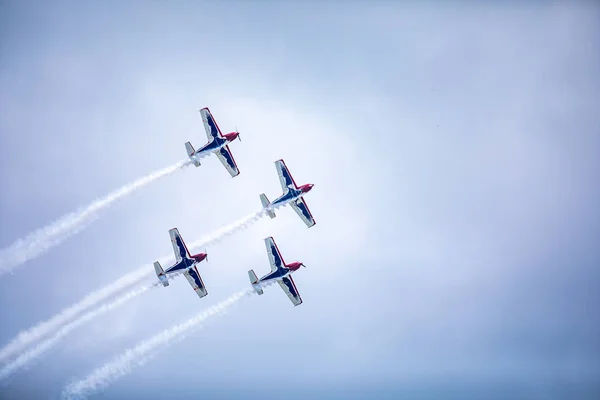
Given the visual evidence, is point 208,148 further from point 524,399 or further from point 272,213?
point 524,399

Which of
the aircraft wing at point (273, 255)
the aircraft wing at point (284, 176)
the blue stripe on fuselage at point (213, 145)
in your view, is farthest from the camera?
the aircraft wing at point (284, 176)

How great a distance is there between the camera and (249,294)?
6812cm

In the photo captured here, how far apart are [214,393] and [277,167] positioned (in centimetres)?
7964

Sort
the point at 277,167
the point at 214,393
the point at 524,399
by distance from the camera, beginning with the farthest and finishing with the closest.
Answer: the point at 524,399
the point at 214,393
the point at 277,167

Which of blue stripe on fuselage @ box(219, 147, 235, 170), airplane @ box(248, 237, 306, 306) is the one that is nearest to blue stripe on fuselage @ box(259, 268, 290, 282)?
airplane @ box(248, 237, 306, 306)

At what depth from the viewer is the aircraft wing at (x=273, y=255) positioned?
68.6 metres

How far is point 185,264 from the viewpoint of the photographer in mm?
67188

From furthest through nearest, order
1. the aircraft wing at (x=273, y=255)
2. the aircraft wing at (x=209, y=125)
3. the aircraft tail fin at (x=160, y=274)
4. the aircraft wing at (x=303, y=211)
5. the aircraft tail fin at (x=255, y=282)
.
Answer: the aircraft wing at (x=303, y=211) < the aircraft wing at (x=273, y=255) < the aircraft tail fin at (x=255, y=282) < the aircraft wing at (x=209, y=125) < the aircraft tail fin at (x=160, y=274)

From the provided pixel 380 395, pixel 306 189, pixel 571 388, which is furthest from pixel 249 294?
pixel 571 388

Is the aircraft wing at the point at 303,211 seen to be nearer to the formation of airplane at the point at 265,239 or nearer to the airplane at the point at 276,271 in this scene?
the formation of airplane at the point at 265,239

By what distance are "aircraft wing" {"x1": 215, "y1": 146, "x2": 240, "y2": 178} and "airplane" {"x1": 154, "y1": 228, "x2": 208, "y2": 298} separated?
10.8 meters

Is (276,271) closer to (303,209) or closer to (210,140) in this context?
(303,209)

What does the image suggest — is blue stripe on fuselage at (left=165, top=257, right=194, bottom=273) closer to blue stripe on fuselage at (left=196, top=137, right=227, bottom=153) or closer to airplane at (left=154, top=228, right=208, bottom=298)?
airplane at (left=154, top=228, right=208, bottom=298)

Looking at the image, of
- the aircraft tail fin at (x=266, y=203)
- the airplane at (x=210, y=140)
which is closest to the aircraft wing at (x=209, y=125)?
the airplane at (x=210, y=140)
